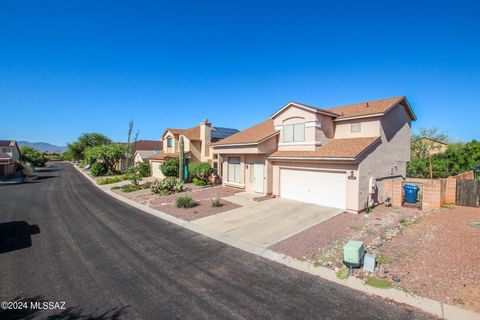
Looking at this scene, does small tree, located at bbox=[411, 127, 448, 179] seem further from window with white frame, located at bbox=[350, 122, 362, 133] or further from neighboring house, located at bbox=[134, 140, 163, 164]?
neighboring house, located at bbox=[134, 140, 163, 164]

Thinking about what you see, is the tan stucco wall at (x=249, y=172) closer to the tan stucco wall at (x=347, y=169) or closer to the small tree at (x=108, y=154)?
the tan stucco wall at (x=347, y=169)

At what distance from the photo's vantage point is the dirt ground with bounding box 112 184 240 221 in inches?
524

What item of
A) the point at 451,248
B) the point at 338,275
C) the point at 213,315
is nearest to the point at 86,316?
the point at 213,315

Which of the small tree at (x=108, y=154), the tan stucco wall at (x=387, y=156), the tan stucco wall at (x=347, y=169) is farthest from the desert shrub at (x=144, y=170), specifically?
the tan stucco wall at (x=387, y=156)

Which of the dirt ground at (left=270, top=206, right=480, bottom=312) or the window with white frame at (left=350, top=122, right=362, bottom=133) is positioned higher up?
the window with white frame at (left=350, top=122, right=362, bottom=133)

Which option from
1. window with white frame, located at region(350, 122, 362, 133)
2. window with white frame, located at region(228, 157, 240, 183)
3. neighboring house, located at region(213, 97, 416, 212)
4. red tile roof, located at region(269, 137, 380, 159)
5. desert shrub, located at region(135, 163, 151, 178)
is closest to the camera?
red tile roof, located at region(269, 137, 380, 159)

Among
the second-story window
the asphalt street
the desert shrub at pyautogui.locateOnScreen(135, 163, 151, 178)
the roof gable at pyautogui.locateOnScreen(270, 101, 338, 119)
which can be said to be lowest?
the asphalt street

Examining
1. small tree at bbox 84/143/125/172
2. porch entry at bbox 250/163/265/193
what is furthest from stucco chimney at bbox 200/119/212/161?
small tree at bbox 84/143/125/172

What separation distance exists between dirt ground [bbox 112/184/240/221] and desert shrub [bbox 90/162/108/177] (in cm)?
1785

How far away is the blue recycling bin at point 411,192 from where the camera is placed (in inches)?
541

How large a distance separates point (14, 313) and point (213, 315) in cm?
451

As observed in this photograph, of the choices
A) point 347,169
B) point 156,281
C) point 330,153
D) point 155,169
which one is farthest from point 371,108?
point 155,169

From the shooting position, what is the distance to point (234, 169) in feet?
68.4

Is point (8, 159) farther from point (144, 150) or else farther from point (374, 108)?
point (374, 108)
